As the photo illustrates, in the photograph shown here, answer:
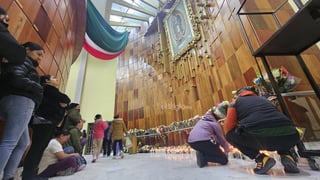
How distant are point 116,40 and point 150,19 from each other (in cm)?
241

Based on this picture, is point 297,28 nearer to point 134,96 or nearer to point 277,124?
point 277,124

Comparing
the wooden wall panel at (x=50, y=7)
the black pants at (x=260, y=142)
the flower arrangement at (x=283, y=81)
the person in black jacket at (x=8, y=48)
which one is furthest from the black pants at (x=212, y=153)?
the wooden wall panel at (x=50, y=7)

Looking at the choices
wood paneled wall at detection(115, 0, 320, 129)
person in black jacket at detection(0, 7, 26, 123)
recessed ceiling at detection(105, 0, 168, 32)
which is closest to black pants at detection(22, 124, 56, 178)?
person in black jacket at detection(0, 7, 26, 123)

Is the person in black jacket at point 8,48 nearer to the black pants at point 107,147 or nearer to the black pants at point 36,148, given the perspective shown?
the black pants at point 36,148

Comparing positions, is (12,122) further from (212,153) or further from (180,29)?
(180,29)

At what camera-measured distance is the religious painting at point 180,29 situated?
4375 mm

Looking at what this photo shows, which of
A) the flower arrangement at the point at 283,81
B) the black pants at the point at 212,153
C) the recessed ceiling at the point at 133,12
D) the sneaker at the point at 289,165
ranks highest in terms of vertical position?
the recessed ceiling at the point at 133,12

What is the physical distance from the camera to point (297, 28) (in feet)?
4.56

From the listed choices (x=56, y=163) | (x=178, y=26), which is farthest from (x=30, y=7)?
(x=178, y=26)

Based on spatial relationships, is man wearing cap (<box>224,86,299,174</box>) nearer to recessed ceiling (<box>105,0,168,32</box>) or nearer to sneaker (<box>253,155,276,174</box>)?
sneaker (<box>253,155,276,174</box>)

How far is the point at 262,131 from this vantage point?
3.94 ft

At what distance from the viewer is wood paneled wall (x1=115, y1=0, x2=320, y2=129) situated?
2.48 m

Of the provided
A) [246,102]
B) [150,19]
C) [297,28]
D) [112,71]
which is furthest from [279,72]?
[112,71]

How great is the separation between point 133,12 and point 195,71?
18.3 ft
